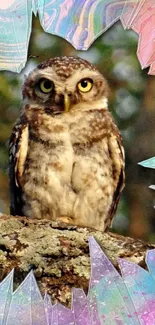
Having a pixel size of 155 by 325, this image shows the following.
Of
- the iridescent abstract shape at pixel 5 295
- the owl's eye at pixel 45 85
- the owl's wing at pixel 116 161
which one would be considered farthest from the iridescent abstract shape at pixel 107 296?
the owl's eye at pixel 45 85

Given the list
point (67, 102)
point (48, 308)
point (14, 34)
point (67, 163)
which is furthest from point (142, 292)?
point (14, 34)

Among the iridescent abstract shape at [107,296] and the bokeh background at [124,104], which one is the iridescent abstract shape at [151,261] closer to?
the iridescent abstract shape at [107,296]

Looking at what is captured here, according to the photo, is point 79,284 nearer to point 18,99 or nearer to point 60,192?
→ point 60,192

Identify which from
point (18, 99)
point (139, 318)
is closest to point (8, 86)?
point (18, 99)
